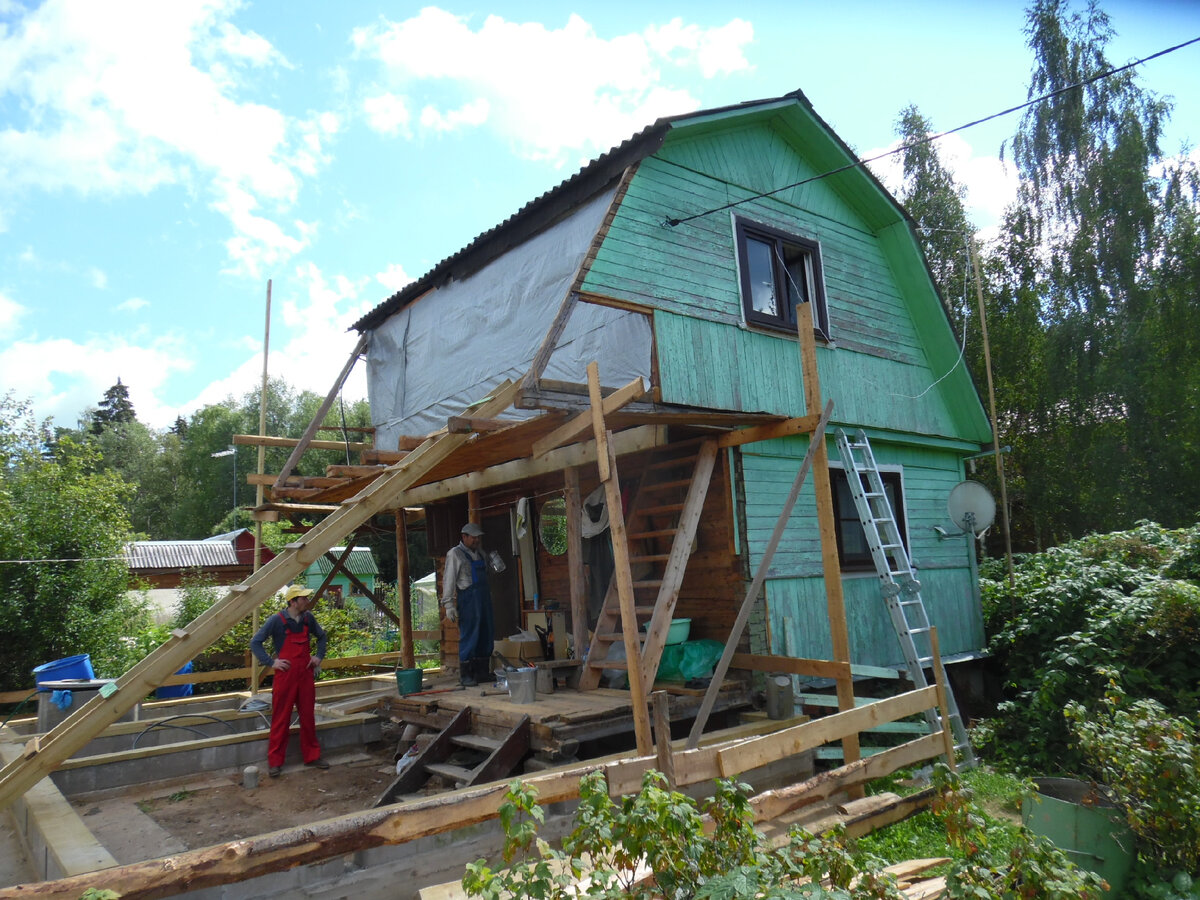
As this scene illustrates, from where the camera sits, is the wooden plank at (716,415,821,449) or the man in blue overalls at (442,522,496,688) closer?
the wooden plank at (716,415,821,449)

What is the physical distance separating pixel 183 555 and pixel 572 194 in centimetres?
2582

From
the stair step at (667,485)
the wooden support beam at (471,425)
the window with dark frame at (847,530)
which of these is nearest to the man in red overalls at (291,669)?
the wooden support beam at (471,425)

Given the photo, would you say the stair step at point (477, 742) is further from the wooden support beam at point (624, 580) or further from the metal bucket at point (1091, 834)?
the metal bucket at point (1091, 834)

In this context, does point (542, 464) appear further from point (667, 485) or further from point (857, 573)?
point (857, 573)

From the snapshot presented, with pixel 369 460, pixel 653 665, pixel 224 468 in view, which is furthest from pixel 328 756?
pixel 224 468

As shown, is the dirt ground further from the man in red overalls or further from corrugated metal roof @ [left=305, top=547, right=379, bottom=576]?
corrugated metal roof @ [left=305, top=547, right=379, bottom=576]

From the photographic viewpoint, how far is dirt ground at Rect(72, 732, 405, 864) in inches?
250

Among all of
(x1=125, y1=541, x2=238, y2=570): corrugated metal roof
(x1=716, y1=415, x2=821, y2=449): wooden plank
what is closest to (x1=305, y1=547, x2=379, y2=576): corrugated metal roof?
(x1=125, y1=541, x2=238, y2=570): corrugated metal roof

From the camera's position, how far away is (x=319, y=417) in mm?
10656

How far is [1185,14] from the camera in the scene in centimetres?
388

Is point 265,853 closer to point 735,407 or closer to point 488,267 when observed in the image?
point 735,407

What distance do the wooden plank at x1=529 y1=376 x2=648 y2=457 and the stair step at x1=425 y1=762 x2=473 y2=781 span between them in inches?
115

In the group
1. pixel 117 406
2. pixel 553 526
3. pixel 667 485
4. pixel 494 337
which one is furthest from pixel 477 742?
pixel 117 406

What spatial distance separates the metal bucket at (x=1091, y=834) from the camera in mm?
4543
